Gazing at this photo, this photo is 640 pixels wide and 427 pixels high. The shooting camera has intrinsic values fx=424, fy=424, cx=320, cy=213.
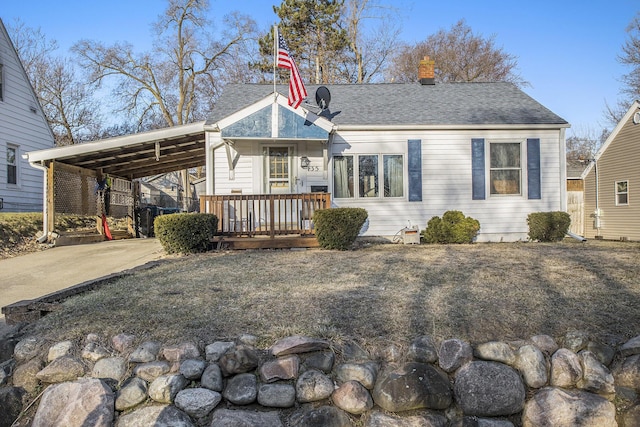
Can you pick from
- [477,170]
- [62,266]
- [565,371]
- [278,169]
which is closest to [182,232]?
[62,266]

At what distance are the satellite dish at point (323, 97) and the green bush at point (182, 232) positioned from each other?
166 inches

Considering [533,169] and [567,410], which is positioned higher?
[533,169]

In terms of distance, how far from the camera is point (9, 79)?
11992 mm

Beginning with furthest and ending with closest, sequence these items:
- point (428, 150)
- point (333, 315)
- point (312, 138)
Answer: point (428, 150), point (312, 138), point (333, 315)

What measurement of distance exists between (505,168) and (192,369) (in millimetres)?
8977

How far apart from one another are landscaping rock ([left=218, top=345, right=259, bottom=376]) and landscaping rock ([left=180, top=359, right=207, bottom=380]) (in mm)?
125

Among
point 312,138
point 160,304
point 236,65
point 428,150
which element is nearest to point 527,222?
point 428,150

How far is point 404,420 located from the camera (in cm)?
259

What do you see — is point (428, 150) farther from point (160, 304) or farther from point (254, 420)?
point (254, 420)

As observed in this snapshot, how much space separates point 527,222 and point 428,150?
284 cm

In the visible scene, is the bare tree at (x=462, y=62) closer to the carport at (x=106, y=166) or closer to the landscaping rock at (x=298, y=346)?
the carport at (x=106, y=166)

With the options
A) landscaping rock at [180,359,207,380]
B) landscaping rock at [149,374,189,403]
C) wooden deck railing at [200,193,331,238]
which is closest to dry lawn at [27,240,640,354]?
landscaping rock at [180,359,207,380]

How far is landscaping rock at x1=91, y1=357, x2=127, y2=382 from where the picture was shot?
2.89m

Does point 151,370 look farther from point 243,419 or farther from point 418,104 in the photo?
point 418,104
